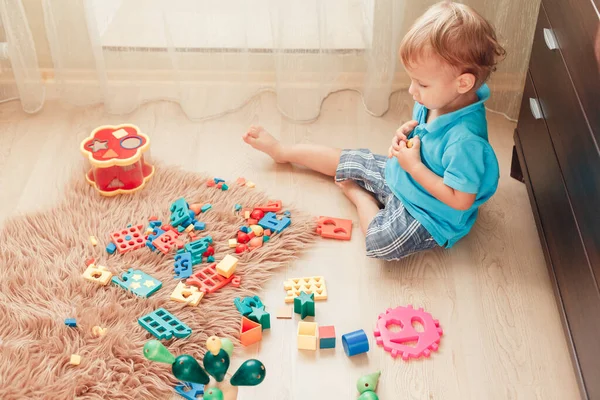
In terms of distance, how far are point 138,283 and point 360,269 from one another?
50 cm

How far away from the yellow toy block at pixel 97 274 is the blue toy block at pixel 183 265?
5.9 inches

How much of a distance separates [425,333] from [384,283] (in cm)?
17

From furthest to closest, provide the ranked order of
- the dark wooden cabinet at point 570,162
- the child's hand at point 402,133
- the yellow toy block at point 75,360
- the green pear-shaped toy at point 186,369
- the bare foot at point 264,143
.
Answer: the bare foot at point 264,143 < the child's hand at point 402,133 < the yellow toy block at point 75,360 < the dark wooden cabinet at point 570,162 < the green pear-shaped toy at point 186,369

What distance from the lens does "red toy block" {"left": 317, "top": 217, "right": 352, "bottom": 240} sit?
1.75 m

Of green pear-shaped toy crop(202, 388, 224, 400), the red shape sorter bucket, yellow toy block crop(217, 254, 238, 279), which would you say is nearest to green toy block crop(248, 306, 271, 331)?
yellow toy block crop(217, 254, 238, 279)

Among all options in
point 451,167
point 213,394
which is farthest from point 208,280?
point 451,167

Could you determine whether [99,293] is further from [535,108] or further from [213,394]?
[535,108]

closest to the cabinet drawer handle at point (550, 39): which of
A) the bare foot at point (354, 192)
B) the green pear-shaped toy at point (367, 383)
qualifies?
the bare foot at point (354, 192)

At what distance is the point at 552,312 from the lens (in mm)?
1571

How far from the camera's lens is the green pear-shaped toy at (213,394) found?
4.25 ft

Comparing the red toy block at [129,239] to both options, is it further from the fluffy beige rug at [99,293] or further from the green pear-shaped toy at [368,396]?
the green pear-shaped toy at [368,396]

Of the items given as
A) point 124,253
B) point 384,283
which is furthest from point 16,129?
point 384,283

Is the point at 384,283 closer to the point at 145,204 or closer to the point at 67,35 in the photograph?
the point at 145,204

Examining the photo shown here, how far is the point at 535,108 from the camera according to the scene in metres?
1.69
